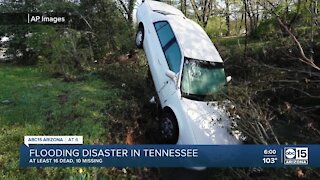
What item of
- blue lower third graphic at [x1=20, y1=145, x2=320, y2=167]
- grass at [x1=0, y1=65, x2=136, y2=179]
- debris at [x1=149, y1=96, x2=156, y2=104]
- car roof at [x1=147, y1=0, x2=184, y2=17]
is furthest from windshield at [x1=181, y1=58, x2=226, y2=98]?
car roof at [x1=147, y1=0, x2=184, y2=17]

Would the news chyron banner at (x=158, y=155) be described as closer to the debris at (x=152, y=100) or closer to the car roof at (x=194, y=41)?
the debris at (x=152, y=100)

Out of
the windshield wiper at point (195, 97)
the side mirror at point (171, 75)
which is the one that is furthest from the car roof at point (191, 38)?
the windshield wiper at point (195, 97)

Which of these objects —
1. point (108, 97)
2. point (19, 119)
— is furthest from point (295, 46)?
point (19, 119)

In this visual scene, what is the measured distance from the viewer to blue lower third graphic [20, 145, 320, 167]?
2.58 m

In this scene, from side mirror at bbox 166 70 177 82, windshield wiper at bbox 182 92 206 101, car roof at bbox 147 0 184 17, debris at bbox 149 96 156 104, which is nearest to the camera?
windshield wiper at bbox 182 92 206 101

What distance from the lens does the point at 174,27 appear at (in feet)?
12.4

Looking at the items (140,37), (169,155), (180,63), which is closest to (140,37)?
(140,37)

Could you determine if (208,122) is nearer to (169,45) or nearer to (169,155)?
(169,155)

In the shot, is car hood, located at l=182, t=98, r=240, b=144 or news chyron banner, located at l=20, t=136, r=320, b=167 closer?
news chyron banner, located at l=20, t=136, r=320, b=167

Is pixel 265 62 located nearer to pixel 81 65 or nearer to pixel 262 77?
pixel 262 77

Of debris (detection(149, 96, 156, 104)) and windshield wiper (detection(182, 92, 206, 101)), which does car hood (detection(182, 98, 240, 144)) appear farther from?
debris (detection(149, 96, 156, 104))

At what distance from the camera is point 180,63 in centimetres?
338

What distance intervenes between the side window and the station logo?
120cm

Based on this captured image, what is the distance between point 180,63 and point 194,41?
297 millimetres
